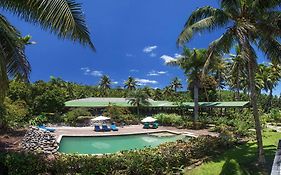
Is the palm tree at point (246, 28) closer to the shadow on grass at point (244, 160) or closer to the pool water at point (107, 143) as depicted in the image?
the shadow on grass at point (244, 160)

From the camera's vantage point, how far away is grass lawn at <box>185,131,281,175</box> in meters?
12.7

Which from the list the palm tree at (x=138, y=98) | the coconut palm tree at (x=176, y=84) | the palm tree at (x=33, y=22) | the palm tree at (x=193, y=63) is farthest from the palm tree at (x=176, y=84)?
the palm tree at (x=33, y=22)

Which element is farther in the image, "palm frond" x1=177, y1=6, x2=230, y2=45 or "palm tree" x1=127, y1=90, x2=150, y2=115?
"palm tree" x1=127, y1=90, x2=150, y2=115

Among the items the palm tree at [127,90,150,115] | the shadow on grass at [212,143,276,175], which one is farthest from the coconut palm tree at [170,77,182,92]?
the shadow on grass at [212,143,276,175]

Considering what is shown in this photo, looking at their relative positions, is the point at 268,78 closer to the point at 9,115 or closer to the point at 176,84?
the point at 176,84

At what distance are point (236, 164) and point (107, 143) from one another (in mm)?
12736

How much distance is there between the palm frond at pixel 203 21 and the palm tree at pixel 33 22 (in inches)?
308

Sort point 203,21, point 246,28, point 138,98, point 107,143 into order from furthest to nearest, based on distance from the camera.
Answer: point 138,98
point 107,143
point 203,21
point 246,28

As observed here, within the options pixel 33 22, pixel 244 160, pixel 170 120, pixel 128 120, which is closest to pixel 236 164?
pixel 244 160

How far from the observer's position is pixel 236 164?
13.3m

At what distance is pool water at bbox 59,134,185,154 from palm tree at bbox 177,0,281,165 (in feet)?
31.4

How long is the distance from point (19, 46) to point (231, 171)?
10089 millimetres

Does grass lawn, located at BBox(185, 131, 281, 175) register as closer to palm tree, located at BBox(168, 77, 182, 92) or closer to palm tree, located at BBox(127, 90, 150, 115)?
palm tree, located at BBox(127, 90, 150, 115)

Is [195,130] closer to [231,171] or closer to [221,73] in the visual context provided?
[231,171]
